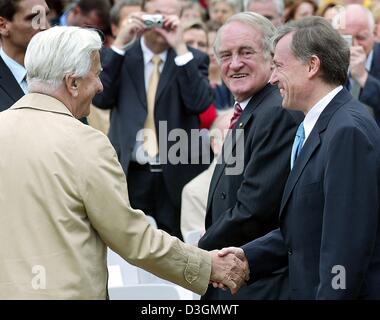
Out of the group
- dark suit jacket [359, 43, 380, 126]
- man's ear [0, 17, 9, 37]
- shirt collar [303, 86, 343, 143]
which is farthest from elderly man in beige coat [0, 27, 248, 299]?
dark suit jacket [359, 43, 380, 126]

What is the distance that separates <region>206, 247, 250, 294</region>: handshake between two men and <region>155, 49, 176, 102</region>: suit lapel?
2.88m

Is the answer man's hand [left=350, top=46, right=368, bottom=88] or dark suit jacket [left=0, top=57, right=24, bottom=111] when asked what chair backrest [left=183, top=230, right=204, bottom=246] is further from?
man's hand [left=350, top=46, right=368, bottom=88]

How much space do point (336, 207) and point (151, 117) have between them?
380 centimetres

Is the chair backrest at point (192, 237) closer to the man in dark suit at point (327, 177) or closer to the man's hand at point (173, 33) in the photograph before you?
the man in dark suit at point (327, 177)

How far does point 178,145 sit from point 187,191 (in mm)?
891

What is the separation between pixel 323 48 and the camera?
14.9 feet

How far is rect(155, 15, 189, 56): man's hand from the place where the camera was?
306 inches

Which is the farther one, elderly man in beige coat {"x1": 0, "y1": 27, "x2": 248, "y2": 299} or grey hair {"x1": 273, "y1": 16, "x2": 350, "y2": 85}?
grey hair {"x1": 273, "y1": 16, "x2": 350, "y2": 85}

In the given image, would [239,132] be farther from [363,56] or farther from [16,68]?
[363,56]

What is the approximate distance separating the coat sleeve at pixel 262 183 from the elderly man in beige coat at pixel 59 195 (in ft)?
3.29

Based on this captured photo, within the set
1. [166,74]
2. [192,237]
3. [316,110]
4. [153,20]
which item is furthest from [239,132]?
[153,20]

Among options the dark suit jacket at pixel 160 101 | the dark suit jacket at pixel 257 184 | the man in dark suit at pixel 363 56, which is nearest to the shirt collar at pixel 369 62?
the man in dark suit at pixel 363 56
